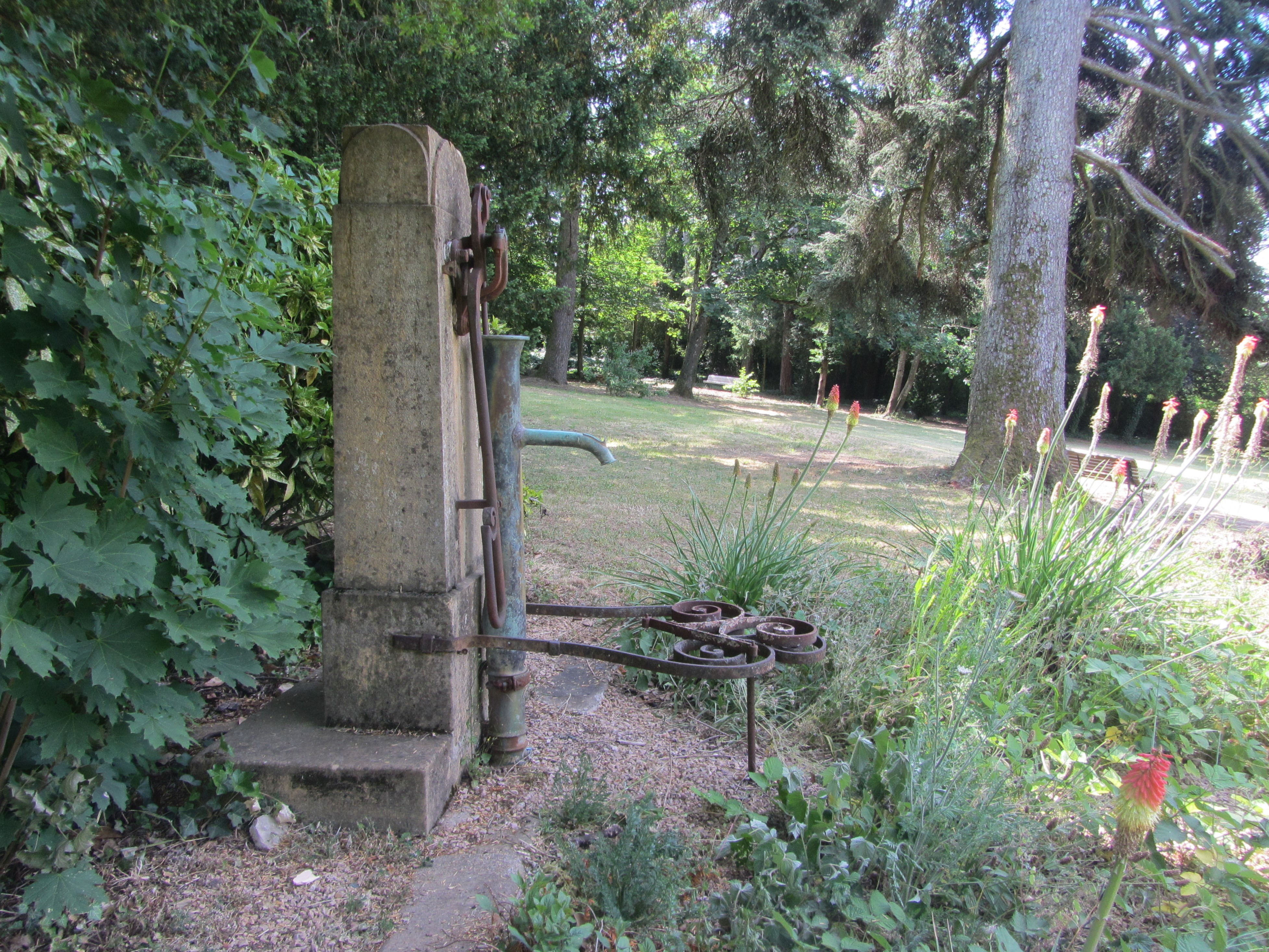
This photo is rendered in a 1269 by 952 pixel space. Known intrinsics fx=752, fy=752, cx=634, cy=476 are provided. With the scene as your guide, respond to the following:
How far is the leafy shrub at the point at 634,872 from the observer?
1593 mm

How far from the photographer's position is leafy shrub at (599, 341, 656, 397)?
20375 mm

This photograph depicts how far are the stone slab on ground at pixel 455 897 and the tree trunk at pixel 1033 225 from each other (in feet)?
23.7

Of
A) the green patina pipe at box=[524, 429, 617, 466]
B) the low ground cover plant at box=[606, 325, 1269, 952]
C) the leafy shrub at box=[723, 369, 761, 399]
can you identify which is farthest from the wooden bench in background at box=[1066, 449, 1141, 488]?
the leafy shrub at box=[723, 369, 761, 399]

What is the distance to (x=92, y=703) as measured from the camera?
4.98 ft

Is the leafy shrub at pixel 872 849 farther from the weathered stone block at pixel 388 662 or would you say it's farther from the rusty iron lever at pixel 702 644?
the weathered stone block at pixel 388 662

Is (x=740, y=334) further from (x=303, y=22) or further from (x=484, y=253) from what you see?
(x=484, y=253)

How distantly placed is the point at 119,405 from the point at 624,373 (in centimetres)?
1912

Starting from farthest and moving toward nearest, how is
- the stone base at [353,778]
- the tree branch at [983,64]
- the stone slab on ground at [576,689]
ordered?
Result: 1. the tree branch at [983,64]
2. the stone slab on ground at [576,689]
3. the stone base at [353,778]

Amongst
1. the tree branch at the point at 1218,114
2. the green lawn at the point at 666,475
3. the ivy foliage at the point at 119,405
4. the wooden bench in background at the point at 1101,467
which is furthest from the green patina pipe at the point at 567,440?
the tree branch at the point at 1218,114

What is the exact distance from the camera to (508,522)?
7.45 ft

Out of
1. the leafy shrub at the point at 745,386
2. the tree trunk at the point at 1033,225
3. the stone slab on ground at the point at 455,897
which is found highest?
the tree trunk at the point at 1033,225

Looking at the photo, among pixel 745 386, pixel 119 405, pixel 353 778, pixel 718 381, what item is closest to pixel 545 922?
pixel 353 778

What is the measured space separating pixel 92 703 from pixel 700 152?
1041 centimetres

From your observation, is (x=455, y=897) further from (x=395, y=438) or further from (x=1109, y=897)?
(x=1109, y=897)
